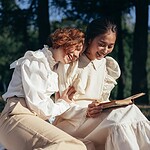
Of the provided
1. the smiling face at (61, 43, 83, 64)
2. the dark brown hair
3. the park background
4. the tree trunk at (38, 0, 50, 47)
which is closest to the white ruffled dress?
the smiling face at (61, 43, 83, 64)

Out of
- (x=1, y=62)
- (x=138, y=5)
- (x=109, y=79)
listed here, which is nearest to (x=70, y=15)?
(x=138, y=5)

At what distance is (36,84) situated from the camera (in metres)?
3.22

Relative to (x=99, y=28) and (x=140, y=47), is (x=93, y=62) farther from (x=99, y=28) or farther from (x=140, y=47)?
(x=140, y=47)

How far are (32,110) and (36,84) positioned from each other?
0.20 metres

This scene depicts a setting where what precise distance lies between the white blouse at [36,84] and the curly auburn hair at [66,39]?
6.5 inches

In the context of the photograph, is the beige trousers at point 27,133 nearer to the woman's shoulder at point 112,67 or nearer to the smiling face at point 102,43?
the smiling face at point 102,43

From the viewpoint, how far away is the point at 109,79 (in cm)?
422

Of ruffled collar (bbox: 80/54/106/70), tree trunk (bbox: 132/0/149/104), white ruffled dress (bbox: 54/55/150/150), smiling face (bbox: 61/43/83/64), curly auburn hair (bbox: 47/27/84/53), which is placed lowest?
tree trunk (bbox: 132/0/149/104)

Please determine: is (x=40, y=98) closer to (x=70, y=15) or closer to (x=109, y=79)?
(x=109, y=79)

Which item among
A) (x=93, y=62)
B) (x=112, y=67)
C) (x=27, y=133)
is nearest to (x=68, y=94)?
(x=93, y=62)

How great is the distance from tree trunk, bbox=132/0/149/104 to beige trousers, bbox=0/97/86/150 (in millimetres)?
10871

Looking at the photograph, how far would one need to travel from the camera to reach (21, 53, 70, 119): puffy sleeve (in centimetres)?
321

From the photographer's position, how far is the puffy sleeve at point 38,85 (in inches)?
126

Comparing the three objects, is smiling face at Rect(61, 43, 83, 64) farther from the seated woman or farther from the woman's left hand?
the woman's left hand
